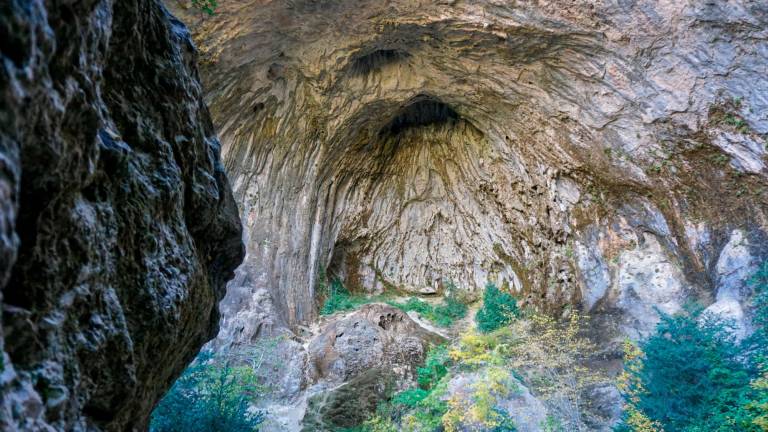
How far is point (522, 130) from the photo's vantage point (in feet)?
49.1

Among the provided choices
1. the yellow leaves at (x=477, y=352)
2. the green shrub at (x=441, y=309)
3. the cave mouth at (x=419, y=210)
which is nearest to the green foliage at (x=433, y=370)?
the yellow leaves at (x=477, y=352)

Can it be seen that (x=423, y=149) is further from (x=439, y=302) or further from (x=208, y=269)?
(x=208, y=269)

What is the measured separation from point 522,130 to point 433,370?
7.62 m

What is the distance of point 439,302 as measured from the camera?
19391mm

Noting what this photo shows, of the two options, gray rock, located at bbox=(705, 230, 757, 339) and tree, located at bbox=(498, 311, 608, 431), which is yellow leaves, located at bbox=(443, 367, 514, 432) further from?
gray rock, located at bbox=(705, 230, 757, 339)

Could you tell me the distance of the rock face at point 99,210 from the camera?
2439mm

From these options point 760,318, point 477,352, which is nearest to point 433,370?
point 477,352

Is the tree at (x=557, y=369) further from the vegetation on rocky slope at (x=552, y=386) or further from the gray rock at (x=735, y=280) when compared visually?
the gray rock at (x=735, y=280)

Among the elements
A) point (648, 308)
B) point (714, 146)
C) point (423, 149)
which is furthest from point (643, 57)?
point (423, 149)

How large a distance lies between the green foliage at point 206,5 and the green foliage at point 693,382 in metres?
11.4

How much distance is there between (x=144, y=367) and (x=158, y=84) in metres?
2.39

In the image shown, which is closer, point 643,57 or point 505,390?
point 505,390

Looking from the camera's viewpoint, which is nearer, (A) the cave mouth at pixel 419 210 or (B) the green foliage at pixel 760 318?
(B) the green foliage at pixel 760 318

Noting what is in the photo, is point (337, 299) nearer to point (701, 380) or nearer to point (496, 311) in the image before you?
A: point (496, 311)
